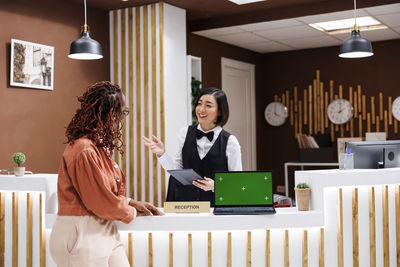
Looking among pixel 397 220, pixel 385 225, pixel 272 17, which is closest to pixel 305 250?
pixel 385 225

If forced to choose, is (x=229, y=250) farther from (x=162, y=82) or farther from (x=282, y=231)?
(x=162, y=82)

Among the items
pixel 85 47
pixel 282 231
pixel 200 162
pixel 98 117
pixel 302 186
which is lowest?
pixel 282 231

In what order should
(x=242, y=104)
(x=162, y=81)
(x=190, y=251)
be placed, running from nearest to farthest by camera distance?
(x=190, y=251) → (x=162, y=81) → (x=242, y=104)

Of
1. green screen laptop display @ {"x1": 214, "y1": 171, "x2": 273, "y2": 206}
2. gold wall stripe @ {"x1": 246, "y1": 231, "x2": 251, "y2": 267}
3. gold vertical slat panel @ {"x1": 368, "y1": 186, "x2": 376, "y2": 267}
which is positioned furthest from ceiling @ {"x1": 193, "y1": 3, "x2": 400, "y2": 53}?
gold wall stripe @ {"x1": 246, "y1": 231, "x2": 251, "y2": 267}

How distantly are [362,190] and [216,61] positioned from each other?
4418mm

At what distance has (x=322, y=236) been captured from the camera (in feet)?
9.72

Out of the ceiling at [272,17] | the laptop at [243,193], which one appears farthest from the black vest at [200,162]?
the ceiling at [272,17]

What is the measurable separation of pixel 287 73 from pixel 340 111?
1120mm

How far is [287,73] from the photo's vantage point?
27.4 ft

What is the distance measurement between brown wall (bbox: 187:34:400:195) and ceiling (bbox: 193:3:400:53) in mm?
162

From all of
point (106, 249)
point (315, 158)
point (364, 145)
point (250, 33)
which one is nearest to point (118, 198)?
point (106, 249)

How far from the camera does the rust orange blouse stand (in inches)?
90.1

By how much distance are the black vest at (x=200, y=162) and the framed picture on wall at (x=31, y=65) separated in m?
2.13

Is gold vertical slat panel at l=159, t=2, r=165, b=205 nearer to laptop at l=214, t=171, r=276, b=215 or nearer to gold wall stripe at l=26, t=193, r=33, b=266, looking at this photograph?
gold wall stripe at l=26, t=193, r=33, b=266
